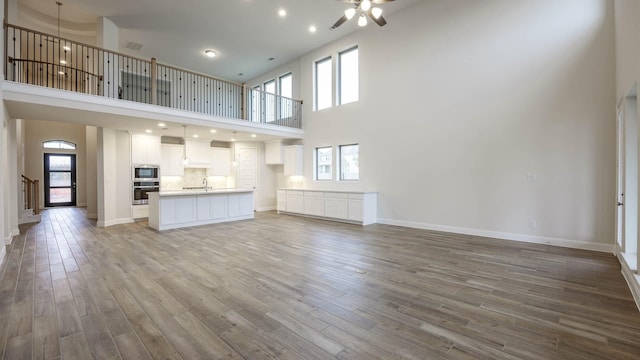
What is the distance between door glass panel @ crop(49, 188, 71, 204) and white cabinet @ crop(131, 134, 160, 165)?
6.98m

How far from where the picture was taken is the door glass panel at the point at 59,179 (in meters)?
11.5

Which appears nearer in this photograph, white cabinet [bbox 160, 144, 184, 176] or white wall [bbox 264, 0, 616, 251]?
white wall [bbox 264, 0, 616, 251]

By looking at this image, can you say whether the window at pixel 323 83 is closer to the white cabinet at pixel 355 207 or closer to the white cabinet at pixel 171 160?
the white cabinet at pixel 355 207

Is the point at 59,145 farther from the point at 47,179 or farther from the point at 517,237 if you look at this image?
the point at 517,237

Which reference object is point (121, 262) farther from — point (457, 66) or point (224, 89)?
point (224, 89)

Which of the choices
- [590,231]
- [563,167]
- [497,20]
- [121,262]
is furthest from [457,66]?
[121,262]

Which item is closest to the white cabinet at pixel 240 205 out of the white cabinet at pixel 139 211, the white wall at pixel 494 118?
the white cabinet at pixel 139 211

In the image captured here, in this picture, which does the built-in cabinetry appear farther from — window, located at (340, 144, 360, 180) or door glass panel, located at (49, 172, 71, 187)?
door glass panel, located at (49, 172, 71, 187)

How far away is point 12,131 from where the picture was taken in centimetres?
595

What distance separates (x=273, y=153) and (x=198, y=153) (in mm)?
2448

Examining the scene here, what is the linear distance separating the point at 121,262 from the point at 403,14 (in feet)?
25.3

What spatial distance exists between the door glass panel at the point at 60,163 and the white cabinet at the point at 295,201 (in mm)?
9904

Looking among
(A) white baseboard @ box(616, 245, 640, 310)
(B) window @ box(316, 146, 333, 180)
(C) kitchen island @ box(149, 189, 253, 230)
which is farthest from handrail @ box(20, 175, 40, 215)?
(A) white baseboard @ box(616, 245, 640, 310)

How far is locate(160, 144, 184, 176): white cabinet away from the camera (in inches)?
337
